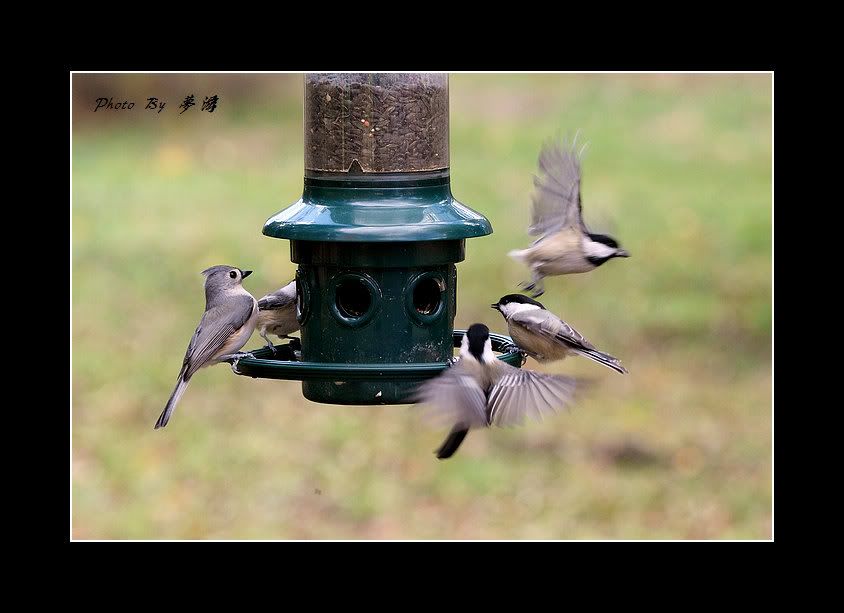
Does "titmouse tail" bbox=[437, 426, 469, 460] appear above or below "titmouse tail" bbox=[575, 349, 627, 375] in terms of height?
below

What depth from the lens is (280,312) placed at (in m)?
6.27

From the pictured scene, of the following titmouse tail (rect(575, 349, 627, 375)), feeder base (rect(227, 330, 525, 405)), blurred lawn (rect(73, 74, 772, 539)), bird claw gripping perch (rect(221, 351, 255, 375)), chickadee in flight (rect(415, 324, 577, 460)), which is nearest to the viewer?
chickadee in flight (rect(415, 324, 577, 460))

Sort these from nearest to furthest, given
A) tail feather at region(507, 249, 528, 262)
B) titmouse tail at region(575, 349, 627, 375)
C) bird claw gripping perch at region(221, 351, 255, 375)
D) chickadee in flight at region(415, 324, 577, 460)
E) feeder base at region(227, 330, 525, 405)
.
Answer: chickadee in flight at region(415, 324, 577, 460), feeder base at region(227, 330, 525, 405), bird claw gripping perch at region(221, 351, 255, 375), titmouse tail at region(575, 349, 627, 375), tail feather at region(507, 249, 528, 262)

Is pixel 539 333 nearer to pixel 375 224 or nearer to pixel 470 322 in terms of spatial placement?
pixel 375 224

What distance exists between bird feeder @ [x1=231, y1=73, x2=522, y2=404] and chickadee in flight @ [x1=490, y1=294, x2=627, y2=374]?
0.43 metres

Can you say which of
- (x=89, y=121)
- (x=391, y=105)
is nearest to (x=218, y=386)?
(x=391, y=105)

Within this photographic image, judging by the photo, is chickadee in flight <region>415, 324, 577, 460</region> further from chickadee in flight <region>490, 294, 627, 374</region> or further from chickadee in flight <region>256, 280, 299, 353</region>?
chickadee in flight <region>256, 280, 299, 353</region>

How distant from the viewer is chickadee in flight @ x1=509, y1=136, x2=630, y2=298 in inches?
249

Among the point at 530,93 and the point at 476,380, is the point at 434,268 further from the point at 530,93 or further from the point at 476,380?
the point at 530,93

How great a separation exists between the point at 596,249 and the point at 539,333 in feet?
1.83

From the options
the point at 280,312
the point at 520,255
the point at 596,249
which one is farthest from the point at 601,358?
the point at 280,312

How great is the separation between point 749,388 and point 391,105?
590 cm

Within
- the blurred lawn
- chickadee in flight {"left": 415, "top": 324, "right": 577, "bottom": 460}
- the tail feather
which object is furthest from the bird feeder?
the blurred lawn

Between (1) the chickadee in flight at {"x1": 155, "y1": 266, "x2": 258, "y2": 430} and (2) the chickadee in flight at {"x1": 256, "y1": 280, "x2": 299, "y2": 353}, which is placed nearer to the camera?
(1) the chickadee in flight at {"x1": 155, "y1": 266, "x2": 258, "y2": 430}
